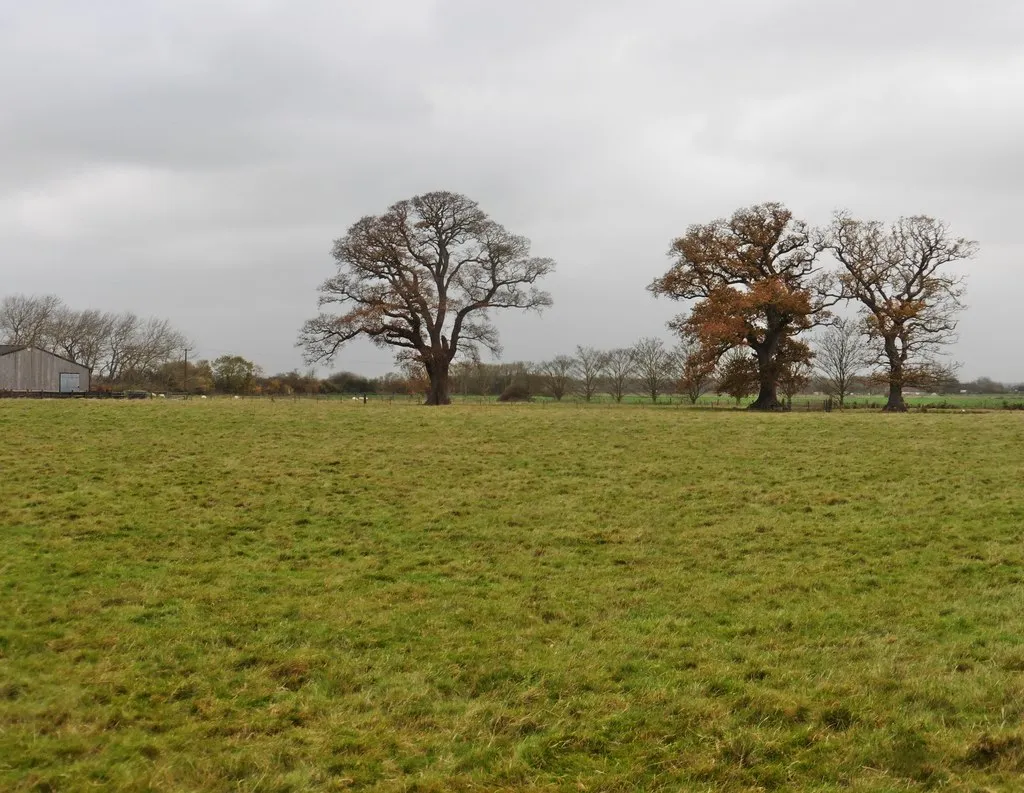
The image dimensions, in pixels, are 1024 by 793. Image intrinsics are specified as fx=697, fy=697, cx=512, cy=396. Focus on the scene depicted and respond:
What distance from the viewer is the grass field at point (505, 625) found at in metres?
5.01

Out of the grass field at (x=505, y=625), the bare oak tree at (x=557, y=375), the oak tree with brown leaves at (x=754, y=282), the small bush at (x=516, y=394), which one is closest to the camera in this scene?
the grass field at (x=505, y=625)

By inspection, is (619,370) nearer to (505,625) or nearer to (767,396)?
(767,396)

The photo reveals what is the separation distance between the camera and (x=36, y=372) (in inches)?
2036

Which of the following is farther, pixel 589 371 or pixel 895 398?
pixel 589 371

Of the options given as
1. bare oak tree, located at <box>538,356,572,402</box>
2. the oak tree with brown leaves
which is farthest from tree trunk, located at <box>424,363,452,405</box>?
bare oak tree, located at <box>538,356,572,402</box>

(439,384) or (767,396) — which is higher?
(439,384)

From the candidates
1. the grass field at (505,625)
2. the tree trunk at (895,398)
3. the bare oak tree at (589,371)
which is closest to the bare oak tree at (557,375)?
the bare oak tree at (589,371)

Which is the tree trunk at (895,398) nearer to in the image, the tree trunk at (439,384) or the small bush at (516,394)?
the tree trunk at (439,384)

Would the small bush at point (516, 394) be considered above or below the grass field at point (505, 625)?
above

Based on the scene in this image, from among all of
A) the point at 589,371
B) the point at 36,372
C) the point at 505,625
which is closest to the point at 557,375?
the point at 589,371

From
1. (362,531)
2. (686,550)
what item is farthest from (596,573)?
(362,531)

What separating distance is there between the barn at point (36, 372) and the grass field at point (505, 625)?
131ft

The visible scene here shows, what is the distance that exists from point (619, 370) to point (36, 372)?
58.9 metres

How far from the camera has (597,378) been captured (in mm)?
88125
